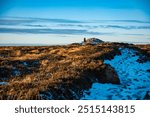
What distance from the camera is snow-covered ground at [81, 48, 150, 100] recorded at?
866 inches

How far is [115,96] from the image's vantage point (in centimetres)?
2188

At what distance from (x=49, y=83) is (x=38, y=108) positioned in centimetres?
464

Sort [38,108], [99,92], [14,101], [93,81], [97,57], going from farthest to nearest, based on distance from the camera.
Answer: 1. [97,57]
2. [93,81]
3. [99,92]
4. [14,101]
5. [38,108]

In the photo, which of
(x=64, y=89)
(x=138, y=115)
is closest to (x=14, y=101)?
(x=64, y=89)

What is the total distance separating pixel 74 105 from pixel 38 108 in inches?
68.6

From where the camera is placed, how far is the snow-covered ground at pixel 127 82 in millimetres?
22000

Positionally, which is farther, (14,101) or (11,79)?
(11,79)

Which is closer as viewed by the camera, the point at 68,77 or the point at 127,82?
the point at 68,77

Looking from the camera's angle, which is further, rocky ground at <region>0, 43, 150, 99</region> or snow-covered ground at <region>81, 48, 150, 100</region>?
snow-covered ground at <region>81, 48, 150, 100</region>

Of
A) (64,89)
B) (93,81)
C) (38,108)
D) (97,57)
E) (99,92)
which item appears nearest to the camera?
(38,108)

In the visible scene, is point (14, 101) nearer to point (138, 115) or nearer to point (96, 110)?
point (96, 110)

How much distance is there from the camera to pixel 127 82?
26.1 metres

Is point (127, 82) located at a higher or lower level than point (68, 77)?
lower

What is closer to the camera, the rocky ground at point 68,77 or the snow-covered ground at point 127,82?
the rocky ground at point 68,77
